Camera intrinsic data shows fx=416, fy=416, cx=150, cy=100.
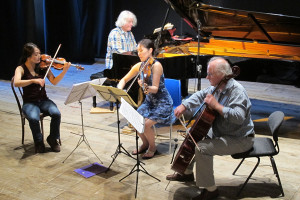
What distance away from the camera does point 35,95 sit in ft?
16.9

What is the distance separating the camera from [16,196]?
402cm

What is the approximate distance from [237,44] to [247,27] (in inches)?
23.7

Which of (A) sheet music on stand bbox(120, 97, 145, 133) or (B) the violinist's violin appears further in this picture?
(B) the violinist's violin

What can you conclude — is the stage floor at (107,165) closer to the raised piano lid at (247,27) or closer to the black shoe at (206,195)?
the black shoe at (206,195)

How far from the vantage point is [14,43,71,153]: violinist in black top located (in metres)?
4.98

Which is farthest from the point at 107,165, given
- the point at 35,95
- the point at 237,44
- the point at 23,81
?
the point at 237,44

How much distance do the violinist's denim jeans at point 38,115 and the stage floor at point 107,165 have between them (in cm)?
24

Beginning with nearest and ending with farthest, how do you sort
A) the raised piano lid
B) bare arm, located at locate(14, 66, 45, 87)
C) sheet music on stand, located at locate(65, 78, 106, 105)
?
sheet music on stand, located at locate(65, 78, 106, 105) < bare arm, located at locate(14, 66, 45, 87) < the raised piano lid

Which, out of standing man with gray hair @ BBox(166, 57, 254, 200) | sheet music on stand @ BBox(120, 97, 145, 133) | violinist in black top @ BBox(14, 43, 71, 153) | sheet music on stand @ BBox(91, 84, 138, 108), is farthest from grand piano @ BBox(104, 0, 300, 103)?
sheet music on stand @ BBox(120, 97, 145, 133)

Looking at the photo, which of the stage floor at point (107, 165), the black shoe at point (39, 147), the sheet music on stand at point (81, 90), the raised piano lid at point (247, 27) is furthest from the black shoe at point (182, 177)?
the raised piano lid at point (247, 27)

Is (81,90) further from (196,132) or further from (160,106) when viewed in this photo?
(196,132)

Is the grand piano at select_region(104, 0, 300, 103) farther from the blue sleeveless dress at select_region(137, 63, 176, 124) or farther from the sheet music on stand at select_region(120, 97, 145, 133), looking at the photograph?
the sheet music on stand at select_region(120, 97, 145, 133)

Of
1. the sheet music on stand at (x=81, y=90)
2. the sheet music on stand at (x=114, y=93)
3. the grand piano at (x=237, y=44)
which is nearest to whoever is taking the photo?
the sheet music on stand at (x=114, y=93)

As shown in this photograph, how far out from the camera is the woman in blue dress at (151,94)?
4.73 meters
